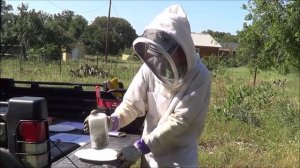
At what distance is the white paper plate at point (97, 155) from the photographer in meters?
2.55

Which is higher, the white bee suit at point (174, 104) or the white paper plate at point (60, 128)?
the white bee suit at point (174, 104)

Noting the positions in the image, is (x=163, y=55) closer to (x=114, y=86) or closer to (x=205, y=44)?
(x=114, y=86)

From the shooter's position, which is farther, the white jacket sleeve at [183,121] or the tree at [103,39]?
the tree at [103,39]

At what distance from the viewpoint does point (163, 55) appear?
247 centimetres

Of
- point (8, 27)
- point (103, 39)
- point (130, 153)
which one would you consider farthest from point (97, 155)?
point (103, 39)

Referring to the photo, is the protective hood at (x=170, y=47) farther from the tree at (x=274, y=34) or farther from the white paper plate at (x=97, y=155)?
the tree at (x=274, y=34)

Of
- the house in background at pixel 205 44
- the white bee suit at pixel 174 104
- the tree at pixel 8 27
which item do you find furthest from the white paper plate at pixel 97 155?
the house in background at pixel 205 44

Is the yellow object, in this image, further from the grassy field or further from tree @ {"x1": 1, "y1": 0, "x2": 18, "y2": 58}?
tree @ {"x1": 1, "y1": 0, "x2": 18, "y2": 58}

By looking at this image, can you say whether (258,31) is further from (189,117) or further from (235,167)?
(189,117)

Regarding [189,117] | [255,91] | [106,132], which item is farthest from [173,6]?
[255,91]

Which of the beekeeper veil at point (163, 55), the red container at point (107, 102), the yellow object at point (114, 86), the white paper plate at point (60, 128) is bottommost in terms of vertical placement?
the white paper plate at point (60, 128)

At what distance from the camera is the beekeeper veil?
8.11 ft

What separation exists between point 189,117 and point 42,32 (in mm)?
44503

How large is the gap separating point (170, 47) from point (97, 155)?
758mm
